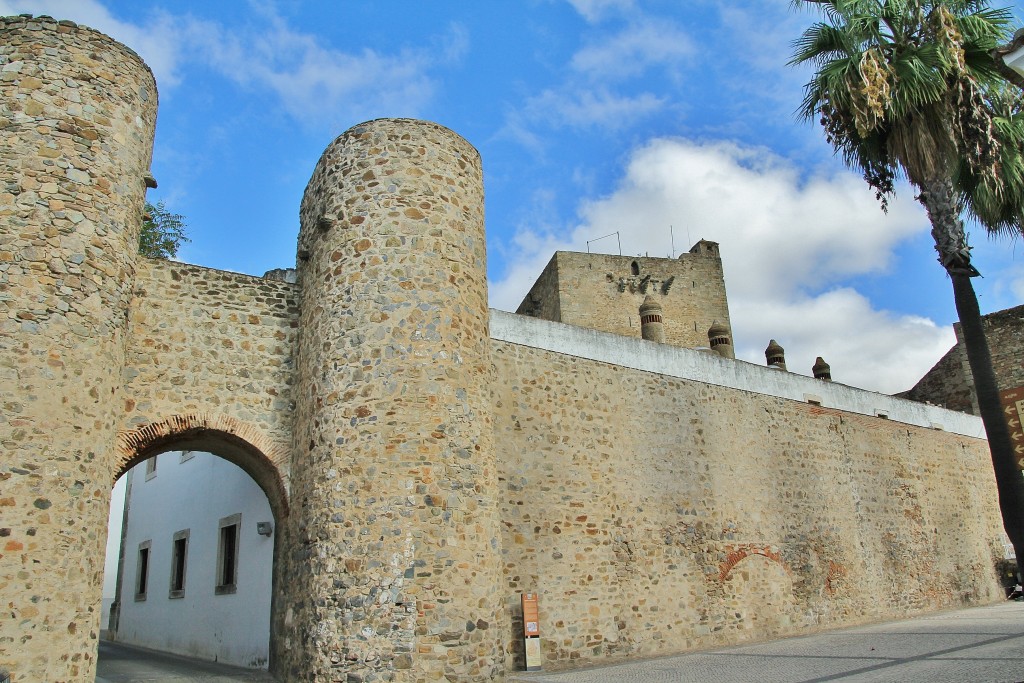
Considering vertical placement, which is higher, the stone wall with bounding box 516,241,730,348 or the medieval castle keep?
the stone wall with bounding box 516,241,730,348

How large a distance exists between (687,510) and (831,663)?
4321 millimetres

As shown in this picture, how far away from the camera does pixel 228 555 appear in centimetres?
1355

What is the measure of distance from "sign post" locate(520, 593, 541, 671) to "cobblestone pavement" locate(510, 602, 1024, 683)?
169 mm

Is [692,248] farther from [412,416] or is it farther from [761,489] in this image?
[412,416]

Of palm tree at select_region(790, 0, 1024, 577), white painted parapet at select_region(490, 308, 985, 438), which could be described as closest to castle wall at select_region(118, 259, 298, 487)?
white painted parapet at select_region(490, 308, 985, 438)

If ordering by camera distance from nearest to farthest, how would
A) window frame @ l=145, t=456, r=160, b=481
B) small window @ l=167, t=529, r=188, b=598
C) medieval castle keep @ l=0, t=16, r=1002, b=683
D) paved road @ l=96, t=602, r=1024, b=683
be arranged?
1. medieval castle keep @ l=0, t=16, r=1002, b=683
2. paved road @ l=96, t=602, r=1024, b=683
3. small window @ l=167, t=529, r=188, b=598
4. window frame @ l=145, t=456, r=160, b=481

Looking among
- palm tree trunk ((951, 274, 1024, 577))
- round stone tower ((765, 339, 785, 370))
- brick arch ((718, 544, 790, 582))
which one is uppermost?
round stone tower ((765, 339, 785, 370))

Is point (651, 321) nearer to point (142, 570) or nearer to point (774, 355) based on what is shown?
point (774, 355)

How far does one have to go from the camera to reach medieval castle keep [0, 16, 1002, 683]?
7859mm

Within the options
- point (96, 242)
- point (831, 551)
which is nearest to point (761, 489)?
point (831, 551)

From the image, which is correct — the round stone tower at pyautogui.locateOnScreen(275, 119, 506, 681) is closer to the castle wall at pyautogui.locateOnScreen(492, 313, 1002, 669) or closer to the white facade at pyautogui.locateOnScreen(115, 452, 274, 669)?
the castle wall at pyautogui.locateOnScreen(492, 313, 1002, 669)

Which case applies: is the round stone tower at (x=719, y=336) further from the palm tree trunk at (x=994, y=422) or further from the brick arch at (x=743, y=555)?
the palm tree trunk at (x=994, y=422)

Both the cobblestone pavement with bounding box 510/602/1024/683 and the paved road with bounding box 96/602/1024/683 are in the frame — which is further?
the paved road with bounding box 96/602/1024/683

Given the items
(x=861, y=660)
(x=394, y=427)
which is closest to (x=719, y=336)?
(x=861, y=660)
